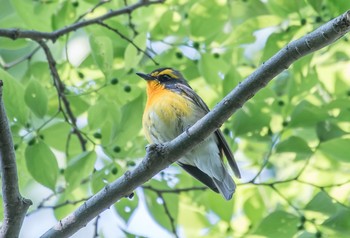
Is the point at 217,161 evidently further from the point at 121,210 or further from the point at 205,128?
the point at 205,128

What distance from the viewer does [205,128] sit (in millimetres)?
3969

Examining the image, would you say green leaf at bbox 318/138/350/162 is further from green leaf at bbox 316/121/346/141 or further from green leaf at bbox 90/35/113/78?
green leaf at bbox 90/35/113/78

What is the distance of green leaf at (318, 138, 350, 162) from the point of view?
523 cm

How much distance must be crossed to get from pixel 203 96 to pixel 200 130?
274 centimetres

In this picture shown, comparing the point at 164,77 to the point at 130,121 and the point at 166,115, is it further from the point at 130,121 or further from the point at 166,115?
the point at 130,121

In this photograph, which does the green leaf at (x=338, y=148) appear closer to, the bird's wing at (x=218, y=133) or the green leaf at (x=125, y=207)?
the bird's wing at (x=218, y=133)

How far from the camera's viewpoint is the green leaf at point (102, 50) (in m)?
5.17

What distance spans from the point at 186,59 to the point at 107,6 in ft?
3.12

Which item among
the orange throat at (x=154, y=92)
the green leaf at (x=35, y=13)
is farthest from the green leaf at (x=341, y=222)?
the green leaf at (x=35, y=13)

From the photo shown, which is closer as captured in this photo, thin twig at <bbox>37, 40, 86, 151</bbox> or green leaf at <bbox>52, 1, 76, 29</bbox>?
thin twig at <bbox>37, 40, 86, 151</bbox>

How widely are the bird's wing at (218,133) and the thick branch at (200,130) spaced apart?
1.27 m

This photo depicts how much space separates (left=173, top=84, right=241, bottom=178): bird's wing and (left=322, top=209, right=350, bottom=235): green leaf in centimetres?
76

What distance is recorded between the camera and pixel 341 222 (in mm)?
4957

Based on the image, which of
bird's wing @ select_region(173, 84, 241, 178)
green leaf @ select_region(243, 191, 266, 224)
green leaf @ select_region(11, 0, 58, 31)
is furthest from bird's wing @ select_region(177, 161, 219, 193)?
green leaf @ select_region(11, 0, 58, 31)
